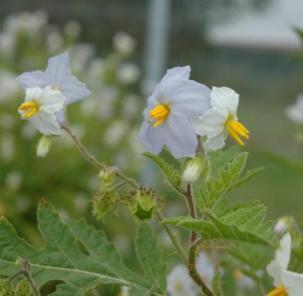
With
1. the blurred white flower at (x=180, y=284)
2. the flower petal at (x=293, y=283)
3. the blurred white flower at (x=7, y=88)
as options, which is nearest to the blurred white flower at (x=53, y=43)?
the blurred white flower at (x=7, y=88)

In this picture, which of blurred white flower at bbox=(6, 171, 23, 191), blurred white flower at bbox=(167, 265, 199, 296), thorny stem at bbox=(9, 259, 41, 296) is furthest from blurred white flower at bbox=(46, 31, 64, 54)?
thorny stem at bbox=(9, 259, 41, 296)

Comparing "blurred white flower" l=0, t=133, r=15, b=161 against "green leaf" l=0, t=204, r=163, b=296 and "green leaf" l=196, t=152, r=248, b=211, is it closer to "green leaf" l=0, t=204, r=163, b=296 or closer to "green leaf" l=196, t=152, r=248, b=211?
"green leaf" l=0, t=204, r=163, b=296

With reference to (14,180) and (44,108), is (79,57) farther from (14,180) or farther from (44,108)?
(44,108)

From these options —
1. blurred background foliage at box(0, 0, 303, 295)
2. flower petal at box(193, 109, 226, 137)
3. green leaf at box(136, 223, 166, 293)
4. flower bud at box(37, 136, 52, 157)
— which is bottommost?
blurred background foliage at box(0, 0, 303, 295)

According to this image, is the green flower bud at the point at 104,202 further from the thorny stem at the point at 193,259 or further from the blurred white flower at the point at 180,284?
the blurred white flower at the point at 180,284

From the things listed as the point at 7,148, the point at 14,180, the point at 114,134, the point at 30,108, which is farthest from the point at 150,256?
the point at 114,134
